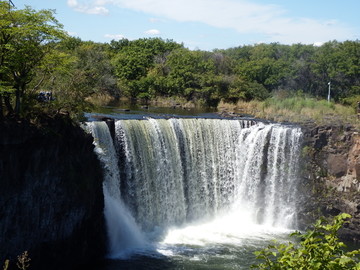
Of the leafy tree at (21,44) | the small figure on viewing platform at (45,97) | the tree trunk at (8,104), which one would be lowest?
the tree trunk at (8,104)

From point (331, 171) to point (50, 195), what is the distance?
1489cm

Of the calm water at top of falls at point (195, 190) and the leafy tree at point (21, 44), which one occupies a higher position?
the leafy tree at point (21, 44)

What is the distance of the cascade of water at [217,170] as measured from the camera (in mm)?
21641

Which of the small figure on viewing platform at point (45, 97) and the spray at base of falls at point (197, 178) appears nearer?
the small figure on viewing platform at point (45, 97)

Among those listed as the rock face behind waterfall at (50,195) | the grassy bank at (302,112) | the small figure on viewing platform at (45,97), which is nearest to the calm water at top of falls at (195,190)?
the rock face behind waterfall at (50,195)

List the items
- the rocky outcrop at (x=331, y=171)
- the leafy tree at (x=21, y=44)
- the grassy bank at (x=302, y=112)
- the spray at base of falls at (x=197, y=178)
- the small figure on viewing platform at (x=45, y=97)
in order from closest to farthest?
the leafy tree at (x=21, y=44) < the small figure on viewing platform at (x=45, y=97) < the spray at base of falls at (x=197, y=178) < the rocky outcrop at (x=331, y=171) < the grassy bank at (x=302, y=112)

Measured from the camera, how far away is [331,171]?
23.8 m

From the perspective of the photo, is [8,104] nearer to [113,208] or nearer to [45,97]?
[45,97]

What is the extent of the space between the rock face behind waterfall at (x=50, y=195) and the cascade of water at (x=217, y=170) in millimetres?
4355

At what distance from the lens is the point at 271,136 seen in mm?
24422

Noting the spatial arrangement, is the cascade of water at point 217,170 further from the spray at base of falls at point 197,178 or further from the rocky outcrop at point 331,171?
the rocky outcrop at point 331,171

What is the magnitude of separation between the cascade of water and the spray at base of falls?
0.15 ft

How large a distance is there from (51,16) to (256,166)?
1392 centimetres

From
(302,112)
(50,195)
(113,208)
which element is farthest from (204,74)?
(50,195)
